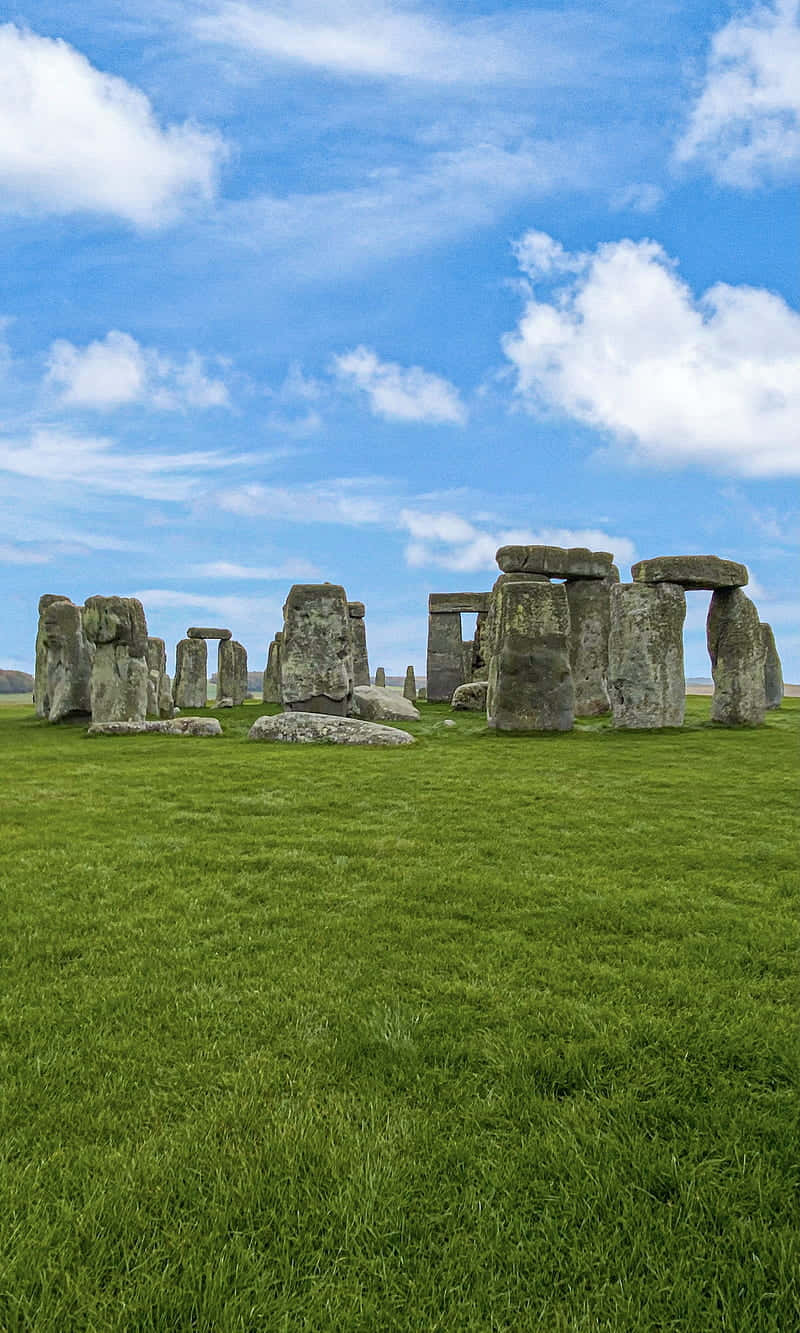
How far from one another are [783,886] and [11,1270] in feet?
14.6

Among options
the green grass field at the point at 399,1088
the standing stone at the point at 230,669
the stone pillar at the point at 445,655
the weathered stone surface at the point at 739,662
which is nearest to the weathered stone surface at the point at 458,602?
the stone pillar at the point at 445,655

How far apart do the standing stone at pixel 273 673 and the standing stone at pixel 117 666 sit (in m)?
9.21

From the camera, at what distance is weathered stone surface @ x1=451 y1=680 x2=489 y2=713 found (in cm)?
2000

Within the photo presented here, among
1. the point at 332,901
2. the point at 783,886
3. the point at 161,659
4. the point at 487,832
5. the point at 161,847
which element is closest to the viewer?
the point at 332,901

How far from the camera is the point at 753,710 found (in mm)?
14805

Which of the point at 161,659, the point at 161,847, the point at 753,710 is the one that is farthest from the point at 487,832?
the point at 161,659

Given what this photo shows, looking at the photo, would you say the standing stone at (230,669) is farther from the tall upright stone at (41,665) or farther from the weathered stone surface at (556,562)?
the weathered stone surface at (556,562)

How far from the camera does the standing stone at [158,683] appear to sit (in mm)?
20078

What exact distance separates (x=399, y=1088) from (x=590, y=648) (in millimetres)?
16520

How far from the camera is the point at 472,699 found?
20109 mm

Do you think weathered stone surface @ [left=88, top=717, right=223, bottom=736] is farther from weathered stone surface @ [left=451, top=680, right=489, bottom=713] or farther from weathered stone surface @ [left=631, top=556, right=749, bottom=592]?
weathered stone surface @ [left=631, top=556, right=749, bottom=592]

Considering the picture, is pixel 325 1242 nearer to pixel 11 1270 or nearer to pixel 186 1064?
pixel 11 1270

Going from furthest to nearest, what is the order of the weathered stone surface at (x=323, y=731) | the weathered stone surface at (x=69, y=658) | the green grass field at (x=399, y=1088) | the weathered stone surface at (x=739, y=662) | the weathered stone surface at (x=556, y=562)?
the weathered stone surface at (x=556, y=562)
the weathered stone surface at (x=69, y=658)
the weathered stone surface at (x=739, y=662)
the weathered stone surface at (x=323, y=731)
the green grass field at (x=399, y=1088)

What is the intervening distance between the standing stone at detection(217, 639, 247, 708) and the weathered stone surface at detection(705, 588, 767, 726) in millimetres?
16158
